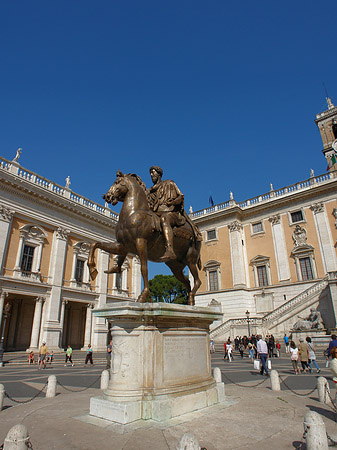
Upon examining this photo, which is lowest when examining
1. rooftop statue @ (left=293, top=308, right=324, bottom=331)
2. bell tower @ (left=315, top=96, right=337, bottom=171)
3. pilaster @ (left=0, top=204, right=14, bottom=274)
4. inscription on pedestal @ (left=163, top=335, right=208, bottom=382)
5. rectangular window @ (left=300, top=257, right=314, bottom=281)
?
inscription on pedestal @ (left=163, top=335, right=208, bottom=382)

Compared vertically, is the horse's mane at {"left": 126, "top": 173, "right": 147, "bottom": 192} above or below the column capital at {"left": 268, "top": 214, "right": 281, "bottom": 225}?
below

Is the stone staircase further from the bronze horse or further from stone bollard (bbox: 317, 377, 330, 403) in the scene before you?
the bronze horse

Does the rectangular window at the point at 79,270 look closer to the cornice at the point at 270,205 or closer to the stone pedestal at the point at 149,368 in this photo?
the cornice at the point at 270,205

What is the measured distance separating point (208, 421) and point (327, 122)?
176 ft

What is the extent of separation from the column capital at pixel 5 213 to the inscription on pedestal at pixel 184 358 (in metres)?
21.9

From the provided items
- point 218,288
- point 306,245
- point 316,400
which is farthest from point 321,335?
point 316,400

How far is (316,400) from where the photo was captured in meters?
6.60

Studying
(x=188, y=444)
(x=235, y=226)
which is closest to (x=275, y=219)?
(x=235, y=226)

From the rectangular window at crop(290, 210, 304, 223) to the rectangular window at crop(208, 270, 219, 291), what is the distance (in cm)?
1053

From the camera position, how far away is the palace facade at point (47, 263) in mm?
23484

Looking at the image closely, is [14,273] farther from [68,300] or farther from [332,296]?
[332,296]

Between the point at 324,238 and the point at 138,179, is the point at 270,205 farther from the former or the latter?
the point at 138,179

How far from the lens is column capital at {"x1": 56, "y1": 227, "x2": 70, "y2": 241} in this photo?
27.2 meters

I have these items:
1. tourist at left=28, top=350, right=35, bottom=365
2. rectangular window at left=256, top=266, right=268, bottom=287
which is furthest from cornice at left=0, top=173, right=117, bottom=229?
rectangular window at left=256, top=266, right=268, bottom=287
